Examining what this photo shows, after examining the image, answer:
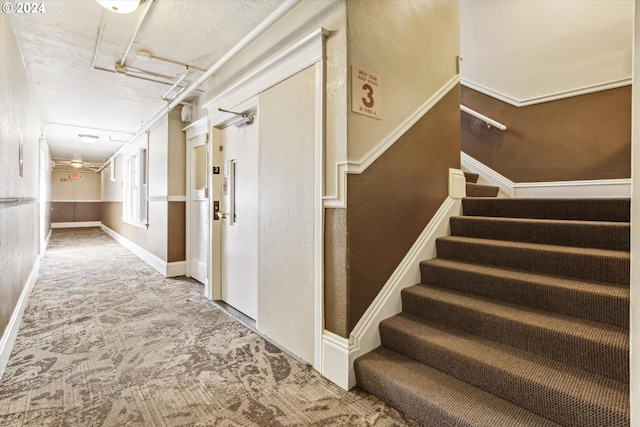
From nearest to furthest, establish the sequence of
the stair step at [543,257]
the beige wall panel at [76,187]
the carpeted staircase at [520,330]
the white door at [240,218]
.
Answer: the carpeted staircase at [520,330] < the stair step at [543,257] < the white door at [240,218] < the beige wall panel at [76,187]

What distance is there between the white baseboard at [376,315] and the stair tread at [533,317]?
5.1 inches

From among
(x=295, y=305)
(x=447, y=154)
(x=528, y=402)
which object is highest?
(x=447, y=154)

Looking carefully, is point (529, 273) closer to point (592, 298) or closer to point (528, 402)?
point (592, 298)

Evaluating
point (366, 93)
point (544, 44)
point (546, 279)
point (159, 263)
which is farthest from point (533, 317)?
point (159, 263)

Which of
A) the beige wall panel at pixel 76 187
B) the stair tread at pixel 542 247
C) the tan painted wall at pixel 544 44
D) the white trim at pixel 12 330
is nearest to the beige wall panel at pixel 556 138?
the tan painted wall at pixel 544 44

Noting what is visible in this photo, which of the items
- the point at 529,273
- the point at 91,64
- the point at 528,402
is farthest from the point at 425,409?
the point at 91,64

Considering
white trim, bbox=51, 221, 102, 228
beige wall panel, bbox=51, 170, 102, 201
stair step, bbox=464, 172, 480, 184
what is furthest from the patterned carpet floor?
beige wall panel, bbox=51, 170, 102, 201

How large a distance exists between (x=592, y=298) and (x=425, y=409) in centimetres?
104

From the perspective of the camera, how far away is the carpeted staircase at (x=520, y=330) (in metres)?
1.33

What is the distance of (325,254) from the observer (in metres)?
1.94

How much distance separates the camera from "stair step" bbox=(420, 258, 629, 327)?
5.03 ft

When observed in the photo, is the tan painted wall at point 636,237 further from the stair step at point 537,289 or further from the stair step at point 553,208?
the stair step at point 553,208

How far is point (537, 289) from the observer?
5.76 feet

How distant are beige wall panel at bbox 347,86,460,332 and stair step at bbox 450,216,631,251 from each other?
1.06 feet
